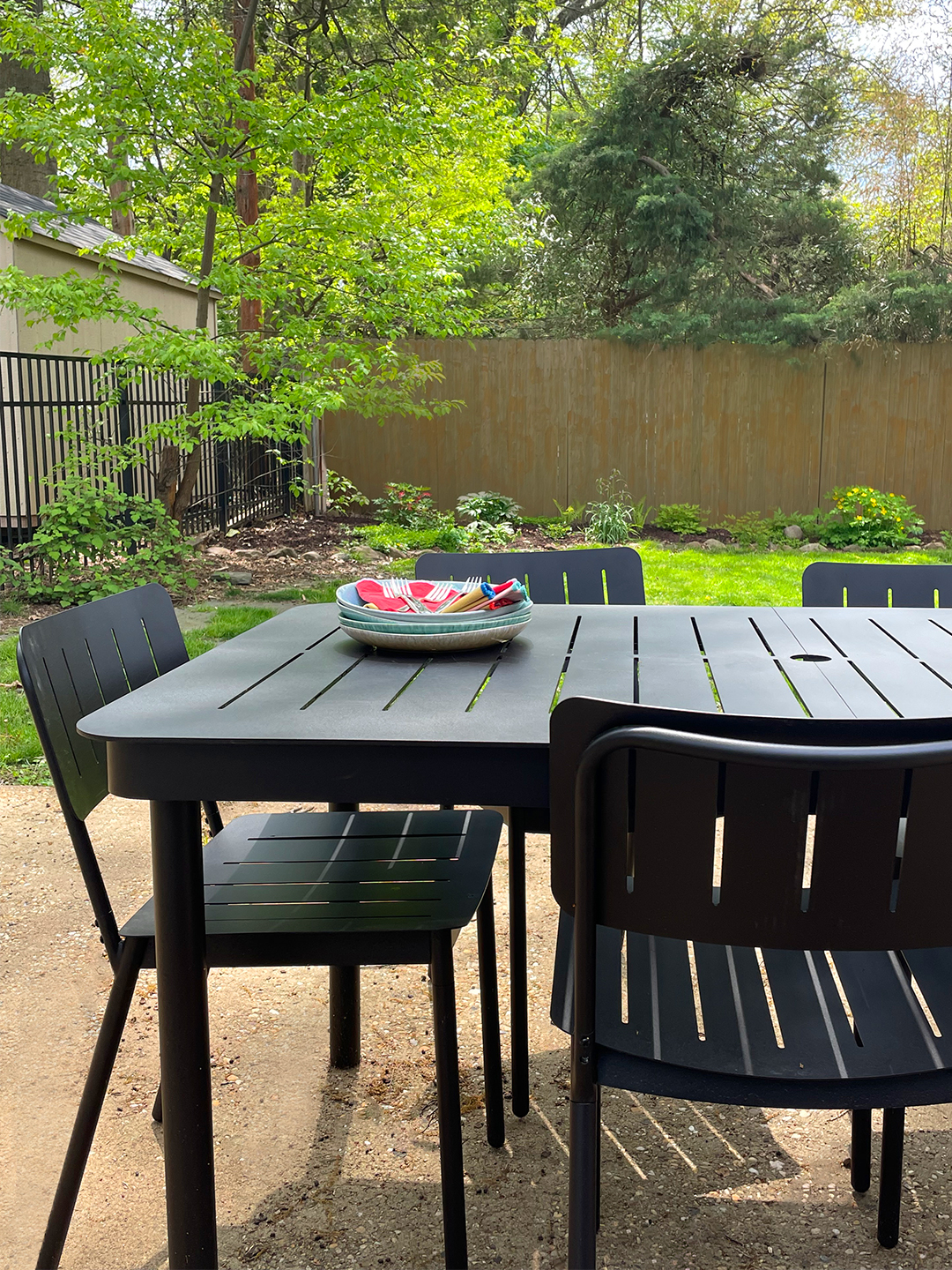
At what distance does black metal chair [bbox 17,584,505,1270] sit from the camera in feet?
4.67

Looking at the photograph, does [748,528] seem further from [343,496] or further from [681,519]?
[343,496]

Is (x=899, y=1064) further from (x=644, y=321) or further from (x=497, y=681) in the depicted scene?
(x=644, y=321)

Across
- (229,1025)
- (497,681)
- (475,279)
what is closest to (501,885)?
(229,1025)

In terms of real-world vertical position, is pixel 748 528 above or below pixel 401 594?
below

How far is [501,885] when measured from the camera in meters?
2.75

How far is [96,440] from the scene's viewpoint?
7.10m

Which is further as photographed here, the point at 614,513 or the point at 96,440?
the point at 614,513

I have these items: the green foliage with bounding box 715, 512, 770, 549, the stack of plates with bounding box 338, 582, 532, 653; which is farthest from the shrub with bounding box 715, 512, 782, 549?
the stack of plates with bounding box 338, 582, 532, 653

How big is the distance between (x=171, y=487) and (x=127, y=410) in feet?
2.31

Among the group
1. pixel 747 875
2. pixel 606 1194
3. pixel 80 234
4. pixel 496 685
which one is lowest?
pixel 606 1194

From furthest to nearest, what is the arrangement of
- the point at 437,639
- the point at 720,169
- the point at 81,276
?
the point at 720,169, the point at 81,276, the point at 437,639

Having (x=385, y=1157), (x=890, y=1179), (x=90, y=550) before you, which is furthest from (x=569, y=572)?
(x=90, y=550)

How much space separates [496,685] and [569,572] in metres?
1.25

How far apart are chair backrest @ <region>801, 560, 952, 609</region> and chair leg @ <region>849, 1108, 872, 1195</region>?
131 centimetres
